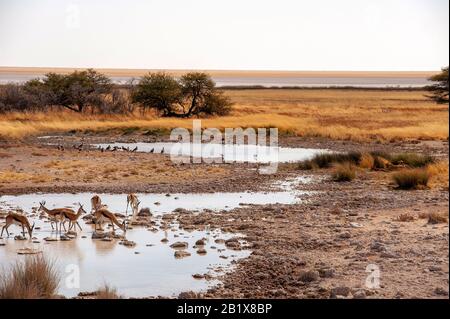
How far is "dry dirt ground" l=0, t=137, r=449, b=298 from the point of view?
402 inches

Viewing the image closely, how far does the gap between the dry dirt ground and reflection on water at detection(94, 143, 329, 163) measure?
8.60ft

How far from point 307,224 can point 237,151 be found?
18.7 m

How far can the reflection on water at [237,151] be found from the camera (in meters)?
29.7

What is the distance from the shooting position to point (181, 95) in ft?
177

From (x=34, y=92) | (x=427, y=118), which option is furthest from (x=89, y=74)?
(x=427, y=118)

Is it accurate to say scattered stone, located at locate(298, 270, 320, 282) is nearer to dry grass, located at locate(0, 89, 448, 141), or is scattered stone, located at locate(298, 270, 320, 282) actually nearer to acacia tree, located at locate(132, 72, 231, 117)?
dry grass, located at locate(0, 89, 448, 141)

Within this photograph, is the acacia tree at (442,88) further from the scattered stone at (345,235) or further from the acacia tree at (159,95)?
the acacia tree at (159,95)

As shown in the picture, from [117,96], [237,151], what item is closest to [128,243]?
[237,151]

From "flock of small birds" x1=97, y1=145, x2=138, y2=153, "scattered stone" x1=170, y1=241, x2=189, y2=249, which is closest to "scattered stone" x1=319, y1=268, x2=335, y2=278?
"scattered stone" x1=170, y1=241, x2=189, y2=249

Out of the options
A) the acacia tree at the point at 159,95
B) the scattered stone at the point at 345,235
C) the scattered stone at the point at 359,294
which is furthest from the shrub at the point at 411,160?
the acacia tree at the point at 159,95
